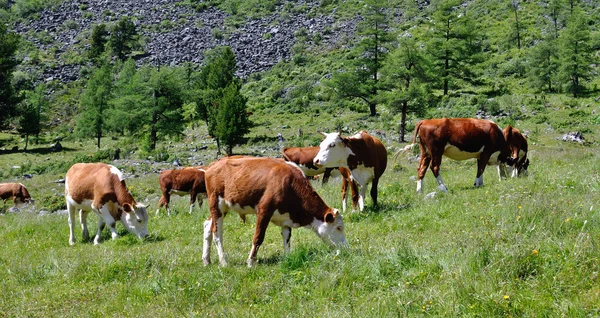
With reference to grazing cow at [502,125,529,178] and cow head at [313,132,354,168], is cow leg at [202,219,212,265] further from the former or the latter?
grazing cow at [502,125,529,178]

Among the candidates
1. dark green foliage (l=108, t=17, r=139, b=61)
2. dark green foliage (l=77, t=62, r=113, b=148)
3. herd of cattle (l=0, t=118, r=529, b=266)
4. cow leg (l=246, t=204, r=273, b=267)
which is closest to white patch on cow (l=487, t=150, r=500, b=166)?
herd of cattle (l=0, t=118, r=529, b=266)

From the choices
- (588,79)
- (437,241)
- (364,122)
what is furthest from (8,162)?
(588,79)

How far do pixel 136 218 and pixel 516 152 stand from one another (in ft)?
35.8

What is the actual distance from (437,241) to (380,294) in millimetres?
1874

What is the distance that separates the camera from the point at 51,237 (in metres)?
11.0

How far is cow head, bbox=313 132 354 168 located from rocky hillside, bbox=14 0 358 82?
63.6 m

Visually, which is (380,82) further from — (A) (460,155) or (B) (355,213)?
(B) (355,213)

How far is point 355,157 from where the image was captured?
10.0 meters

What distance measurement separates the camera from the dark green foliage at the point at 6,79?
50156 mm

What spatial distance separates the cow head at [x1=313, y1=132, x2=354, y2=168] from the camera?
9.61m

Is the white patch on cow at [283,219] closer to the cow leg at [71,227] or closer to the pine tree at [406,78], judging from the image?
the cow leg at [71,227]

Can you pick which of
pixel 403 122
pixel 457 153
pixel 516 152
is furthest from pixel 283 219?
pixel 403 122

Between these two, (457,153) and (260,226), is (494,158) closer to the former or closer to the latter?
(457,153)

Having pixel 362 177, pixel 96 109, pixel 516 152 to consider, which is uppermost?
pixel 362 177
